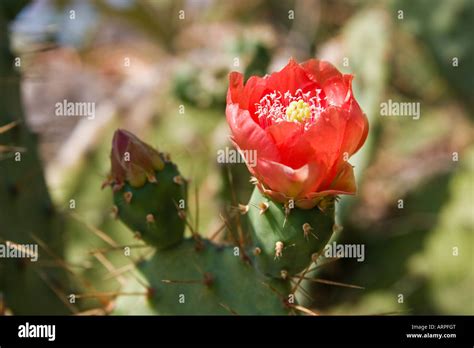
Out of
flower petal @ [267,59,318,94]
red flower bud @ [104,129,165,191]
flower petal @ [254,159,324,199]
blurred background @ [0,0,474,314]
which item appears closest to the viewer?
flower petal @ [254,159,324,199]

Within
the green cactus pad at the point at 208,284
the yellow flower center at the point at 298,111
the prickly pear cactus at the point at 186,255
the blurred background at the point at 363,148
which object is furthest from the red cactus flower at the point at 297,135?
the blurred background at the point at 363,148

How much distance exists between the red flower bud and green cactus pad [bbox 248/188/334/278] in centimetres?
20

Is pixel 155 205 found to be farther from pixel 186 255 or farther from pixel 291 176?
pixel 291 176

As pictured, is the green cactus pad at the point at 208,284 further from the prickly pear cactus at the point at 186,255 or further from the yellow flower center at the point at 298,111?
the yellow flower center at the point at 298,111

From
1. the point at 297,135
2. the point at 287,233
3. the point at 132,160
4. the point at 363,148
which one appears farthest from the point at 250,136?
the point at 363,148

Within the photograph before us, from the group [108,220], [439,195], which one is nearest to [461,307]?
[439,195]

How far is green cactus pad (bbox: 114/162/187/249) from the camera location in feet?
3.98

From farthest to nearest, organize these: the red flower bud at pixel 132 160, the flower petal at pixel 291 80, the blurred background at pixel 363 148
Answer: the blurred background at pixel 363 148 → the red flower bud at pixel 132 160 → the flower petal at pixel 291 80

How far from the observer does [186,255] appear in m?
1.29

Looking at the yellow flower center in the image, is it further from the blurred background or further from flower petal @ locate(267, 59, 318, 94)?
the blurred background

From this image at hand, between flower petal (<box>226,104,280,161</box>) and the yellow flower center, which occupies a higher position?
the yellow flower center
